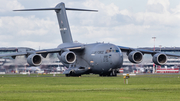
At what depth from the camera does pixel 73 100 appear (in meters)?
15.6

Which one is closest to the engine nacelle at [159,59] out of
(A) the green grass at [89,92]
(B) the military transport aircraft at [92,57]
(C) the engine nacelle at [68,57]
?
(B) the military transport aircraft at [92,57]

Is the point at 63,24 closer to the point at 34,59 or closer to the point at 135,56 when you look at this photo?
the point at 34,59

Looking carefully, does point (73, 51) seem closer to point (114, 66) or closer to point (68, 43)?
point (68, 43)

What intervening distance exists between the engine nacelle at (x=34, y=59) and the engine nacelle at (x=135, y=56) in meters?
11.2

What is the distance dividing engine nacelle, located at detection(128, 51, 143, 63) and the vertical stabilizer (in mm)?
10361

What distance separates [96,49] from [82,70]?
3740 mm

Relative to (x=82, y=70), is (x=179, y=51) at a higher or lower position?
higher

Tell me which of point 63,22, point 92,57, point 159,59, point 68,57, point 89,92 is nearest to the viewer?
point 89,92

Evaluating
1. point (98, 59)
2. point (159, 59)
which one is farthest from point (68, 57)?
point (159, 59)

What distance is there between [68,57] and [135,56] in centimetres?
861

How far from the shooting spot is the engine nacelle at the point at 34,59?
43.6 m

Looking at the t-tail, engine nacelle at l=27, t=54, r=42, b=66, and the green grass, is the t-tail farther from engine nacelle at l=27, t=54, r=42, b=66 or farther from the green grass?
the green grass

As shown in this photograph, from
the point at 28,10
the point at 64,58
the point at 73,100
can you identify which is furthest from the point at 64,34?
the point at 73,100

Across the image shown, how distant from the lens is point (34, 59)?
44.8m
